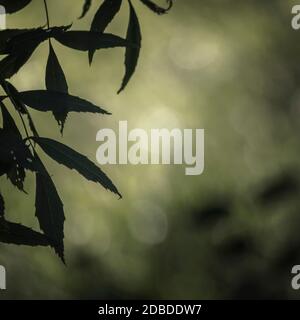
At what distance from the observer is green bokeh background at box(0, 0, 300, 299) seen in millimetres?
2113

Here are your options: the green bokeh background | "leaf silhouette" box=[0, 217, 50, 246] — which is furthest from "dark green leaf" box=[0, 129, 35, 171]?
the green bokeh background

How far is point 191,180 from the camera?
7.11 ft

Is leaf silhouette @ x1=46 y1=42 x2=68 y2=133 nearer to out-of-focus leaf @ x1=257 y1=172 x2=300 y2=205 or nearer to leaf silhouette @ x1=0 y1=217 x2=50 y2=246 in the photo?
leaf silhouette @ x1=0 y1=217 x2=50 y2=246

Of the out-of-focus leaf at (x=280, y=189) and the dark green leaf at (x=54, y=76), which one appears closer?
the dark green leaf at (x=54, y=76)

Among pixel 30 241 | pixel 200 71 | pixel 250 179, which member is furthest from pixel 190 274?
pixel 30 241

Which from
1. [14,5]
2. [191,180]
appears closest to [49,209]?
[14,5]

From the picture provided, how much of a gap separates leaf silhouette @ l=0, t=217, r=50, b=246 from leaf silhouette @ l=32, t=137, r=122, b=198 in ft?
0.18

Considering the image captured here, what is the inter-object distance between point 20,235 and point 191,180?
5.59 ft

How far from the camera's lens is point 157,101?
2.15 metres

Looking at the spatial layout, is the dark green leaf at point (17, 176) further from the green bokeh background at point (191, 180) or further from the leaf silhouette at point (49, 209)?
the green bokeh background at point (191, 180)

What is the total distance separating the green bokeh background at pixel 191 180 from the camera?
2.11m

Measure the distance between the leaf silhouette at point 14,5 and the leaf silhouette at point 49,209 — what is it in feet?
0.42

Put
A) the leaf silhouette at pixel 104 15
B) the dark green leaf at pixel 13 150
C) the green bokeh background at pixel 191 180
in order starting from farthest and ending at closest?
the green bokeh background at pixel 191 180 → the leaf silhouette at pixel 104 15 → the dark green leaf at pixel 13 150

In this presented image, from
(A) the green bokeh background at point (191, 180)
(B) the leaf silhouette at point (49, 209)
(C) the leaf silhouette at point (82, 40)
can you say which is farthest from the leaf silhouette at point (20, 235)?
(A) the green bokeh background at point (191, 180)
